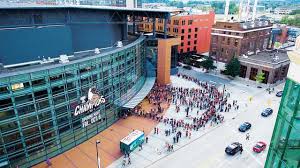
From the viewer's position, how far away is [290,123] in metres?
9.02

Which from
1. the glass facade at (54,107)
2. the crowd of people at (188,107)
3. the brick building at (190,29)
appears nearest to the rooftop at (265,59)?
the crowd of people at (188,107)

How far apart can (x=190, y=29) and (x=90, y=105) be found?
158ft

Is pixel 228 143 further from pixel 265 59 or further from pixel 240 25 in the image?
pixel 240 25

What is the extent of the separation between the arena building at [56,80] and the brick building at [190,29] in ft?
98.9

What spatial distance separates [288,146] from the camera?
30.4 ft

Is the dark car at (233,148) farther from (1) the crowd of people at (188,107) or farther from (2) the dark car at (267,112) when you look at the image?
(2) the dark car at (267,112)

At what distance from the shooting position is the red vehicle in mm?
30252

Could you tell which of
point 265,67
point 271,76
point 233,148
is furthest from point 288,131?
point 265,67

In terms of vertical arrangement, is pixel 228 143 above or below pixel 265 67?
below

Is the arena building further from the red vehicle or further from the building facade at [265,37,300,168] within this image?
the building facade at [265,37,300,168]

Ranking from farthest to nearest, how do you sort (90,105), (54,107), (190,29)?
(190,29)
(90,105)
(54,107)

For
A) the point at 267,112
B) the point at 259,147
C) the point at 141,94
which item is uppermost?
the point at 141,94

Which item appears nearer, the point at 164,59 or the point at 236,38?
the point at 164,59

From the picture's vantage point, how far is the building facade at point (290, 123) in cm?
878
